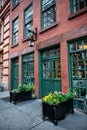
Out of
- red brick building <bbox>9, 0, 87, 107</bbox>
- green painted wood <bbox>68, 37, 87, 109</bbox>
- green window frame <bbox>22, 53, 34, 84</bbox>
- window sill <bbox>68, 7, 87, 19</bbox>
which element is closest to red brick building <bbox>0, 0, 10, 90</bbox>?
red brick building <bbox>9, 0, 87, 107</bbox>

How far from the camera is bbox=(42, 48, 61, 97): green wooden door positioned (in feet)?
21.1

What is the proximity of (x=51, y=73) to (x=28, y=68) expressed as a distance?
2.19 meters

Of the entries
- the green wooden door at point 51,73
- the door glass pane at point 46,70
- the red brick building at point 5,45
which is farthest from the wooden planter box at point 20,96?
the red brick building at point 5,45

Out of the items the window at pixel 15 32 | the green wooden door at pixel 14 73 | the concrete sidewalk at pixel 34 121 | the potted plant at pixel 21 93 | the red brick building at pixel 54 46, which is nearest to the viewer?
the concrete sidewalk at pixel 34 121

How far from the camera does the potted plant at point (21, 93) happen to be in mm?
6544

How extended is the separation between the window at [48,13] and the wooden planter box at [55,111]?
14.2 feet

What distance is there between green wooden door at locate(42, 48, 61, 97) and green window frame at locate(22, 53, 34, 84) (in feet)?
3.53

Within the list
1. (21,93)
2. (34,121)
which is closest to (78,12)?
(34,121)

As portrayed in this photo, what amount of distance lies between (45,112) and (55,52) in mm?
3214

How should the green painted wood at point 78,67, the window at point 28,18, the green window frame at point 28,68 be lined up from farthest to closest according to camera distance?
1. the window at point 28,18
2. the green window frame at point 28,68
3. the green painted wood at point 78,67

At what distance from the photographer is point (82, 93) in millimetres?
5234

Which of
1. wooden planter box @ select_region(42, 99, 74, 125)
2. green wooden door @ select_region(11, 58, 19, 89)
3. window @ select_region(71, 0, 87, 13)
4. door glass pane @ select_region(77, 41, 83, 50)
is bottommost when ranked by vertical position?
wooden planter box @ select_region(42, 99, 74, 125)

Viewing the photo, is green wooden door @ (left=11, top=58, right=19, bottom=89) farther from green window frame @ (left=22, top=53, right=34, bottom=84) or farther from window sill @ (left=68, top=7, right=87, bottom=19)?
window sill @ (left=68, top=7, right=87, bottom=19)

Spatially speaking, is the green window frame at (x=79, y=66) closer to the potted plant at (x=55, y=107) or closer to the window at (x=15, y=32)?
the potted plant at (x=55, y=107)
